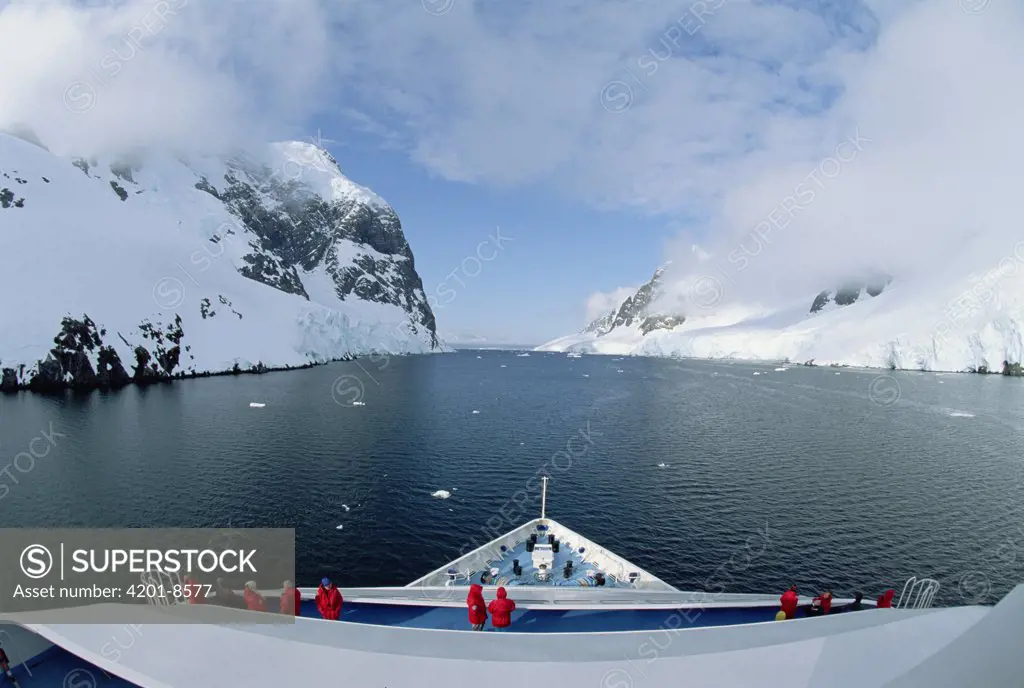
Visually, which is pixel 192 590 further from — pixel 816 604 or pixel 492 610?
pixel 816 604

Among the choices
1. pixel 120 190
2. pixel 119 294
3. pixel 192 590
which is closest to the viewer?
pixel 192 590

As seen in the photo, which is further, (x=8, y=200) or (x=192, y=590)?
Result: (x=8, y=200)

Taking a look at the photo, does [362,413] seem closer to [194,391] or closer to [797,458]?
[194,391]

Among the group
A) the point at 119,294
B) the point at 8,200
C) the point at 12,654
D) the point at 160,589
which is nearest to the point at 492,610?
the point at 160,589

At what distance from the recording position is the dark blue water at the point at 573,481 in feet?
98.9

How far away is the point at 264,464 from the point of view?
45.2m

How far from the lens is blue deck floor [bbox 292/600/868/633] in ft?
39.6

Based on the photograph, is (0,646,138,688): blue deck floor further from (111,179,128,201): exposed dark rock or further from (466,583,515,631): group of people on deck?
(111,179,128,201): exposed dark rock

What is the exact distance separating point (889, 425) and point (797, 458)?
88.8 feet

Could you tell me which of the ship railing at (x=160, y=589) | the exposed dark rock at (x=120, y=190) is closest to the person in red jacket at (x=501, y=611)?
the ship railing at (x=160, y=589)

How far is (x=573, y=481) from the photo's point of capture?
43.9 metres

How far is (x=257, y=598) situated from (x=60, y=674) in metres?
3.33

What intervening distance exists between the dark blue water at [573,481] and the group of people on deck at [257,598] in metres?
17.0

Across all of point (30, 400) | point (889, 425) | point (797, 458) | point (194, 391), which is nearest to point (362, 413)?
point (194, 391)
